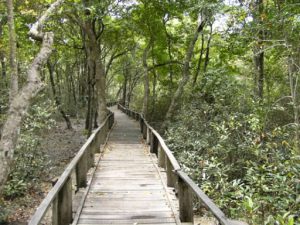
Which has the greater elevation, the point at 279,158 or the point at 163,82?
the point at 163,82

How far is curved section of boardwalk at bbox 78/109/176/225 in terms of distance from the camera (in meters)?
5.86

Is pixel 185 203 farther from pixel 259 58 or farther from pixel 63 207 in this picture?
pixel 259 58

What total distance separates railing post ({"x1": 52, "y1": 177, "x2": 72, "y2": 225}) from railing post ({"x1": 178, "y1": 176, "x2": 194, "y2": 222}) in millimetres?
1811

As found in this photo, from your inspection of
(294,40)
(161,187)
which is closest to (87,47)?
(294,40)

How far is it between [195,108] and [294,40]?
469 centimetres

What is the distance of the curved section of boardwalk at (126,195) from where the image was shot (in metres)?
5.86

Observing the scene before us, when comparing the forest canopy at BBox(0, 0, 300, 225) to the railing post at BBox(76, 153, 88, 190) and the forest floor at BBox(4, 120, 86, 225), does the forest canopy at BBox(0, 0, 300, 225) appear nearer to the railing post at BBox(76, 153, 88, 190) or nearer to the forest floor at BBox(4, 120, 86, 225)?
the forest floor at BBox(4, 120, 86, 225)

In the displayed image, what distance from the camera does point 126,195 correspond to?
7.18m

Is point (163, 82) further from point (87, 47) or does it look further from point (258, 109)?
point (258, 109)

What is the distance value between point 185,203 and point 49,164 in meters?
9.37

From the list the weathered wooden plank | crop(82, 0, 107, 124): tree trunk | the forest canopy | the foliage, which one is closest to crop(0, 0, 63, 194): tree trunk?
the forest canopy

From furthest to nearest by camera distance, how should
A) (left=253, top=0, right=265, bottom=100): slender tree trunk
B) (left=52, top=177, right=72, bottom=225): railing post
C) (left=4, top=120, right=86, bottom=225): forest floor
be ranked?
(left=253, top=0, right=265, bottom=100): slender tree trunk → (left=4, top=120, right=86, bottom=225): forest floor → (left=52, top=177, right=72, bottom=225): railing post

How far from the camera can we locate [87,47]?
17.2m

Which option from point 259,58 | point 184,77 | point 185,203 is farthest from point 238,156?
point 184,77
